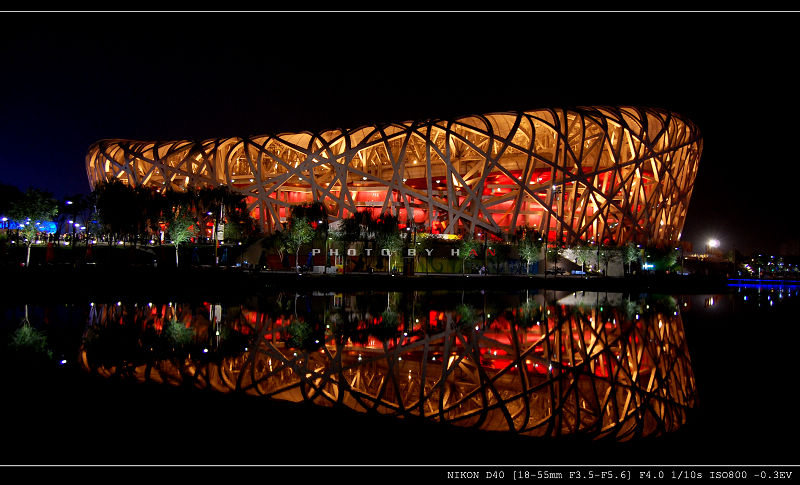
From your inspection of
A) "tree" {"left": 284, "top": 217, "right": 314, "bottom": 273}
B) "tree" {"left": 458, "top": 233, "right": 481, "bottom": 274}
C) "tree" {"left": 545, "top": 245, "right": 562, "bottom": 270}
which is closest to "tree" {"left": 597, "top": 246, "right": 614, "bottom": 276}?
"tree" {"left": 545, "top": 245, "right": 562, "bottom": 270}

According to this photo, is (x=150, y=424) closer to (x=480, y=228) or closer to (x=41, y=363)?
(x=41, y=363)

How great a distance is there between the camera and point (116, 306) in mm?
19344

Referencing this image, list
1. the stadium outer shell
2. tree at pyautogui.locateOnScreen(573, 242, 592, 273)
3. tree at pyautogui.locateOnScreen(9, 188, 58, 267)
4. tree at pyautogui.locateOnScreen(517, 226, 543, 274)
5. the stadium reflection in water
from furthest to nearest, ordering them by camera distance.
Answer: the stadium outer shell < tree at pyautogui.locateOnScreen(573, 242, 592, 273) < tree at pyautogui.locateOnScreen(517, 226, 543, 274) < tree at pyautogui.locateOnScreen(9, 188, 58, 267) < the stadium reflection in water

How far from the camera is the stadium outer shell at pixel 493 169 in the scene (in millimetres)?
51031

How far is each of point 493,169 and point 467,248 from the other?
53.9 ft

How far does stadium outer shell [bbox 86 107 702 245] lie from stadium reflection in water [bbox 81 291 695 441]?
33.7 metres

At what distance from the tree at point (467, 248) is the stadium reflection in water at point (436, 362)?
83.9 ft

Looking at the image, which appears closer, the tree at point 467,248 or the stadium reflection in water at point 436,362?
the stadium reflection in water at point 436,362

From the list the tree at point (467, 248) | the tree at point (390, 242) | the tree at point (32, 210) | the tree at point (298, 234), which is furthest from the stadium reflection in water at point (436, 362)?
the tree at point (32, 210)

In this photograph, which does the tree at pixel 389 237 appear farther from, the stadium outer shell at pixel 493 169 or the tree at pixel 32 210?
the tree at pixel 32 210

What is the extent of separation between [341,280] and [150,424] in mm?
26484

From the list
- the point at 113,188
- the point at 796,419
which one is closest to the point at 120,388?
the point at 796,419

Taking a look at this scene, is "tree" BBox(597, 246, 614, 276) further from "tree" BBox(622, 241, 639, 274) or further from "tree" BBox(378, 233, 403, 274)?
"tree" BBox(378, 233, 403, 274)

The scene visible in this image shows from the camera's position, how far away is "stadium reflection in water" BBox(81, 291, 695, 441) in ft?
22.7
